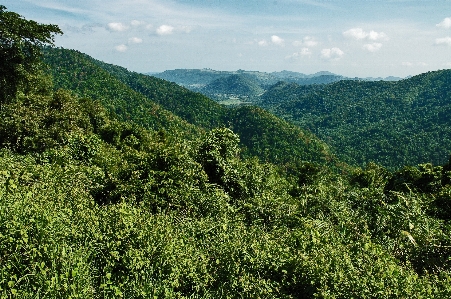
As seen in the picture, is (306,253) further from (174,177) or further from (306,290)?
(174,177)

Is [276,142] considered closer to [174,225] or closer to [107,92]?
[107,92]

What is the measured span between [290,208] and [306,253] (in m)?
8.93

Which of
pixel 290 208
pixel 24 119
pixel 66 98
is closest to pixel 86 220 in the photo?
pixel 290 208

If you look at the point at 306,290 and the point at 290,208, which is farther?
the point at 290,208

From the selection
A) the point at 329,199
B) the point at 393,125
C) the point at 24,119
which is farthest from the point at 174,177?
the point at 393,125

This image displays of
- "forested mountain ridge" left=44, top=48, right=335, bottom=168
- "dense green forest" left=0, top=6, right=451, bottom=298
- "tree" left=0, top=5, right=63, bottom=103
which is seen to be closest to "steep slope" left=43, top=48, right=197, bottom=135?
"forested mountain ridge" left=44, top=48, right=335, bottom=168

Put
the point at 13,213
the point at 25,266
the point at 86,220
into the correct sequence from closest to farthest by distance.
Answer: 1. the point at 25,266
2. the point at 13,213
3. the point at 86,220

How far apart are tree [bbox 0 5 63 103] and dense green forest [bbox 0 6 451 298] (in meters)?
0.12

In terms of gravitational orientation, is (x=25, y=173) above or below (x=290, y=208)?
above

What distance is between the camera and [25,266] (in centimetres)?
763

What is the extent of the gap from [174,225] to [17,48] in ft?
90.7

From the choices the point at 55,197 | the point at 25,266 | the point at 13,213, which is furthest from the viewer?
the point at 55,197

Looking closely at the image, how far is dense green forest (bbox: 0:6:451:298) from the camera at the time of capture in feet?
27.5

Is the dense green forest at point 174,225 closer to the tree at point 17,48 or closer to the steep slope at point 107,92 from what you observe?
the tree at point 17,48
